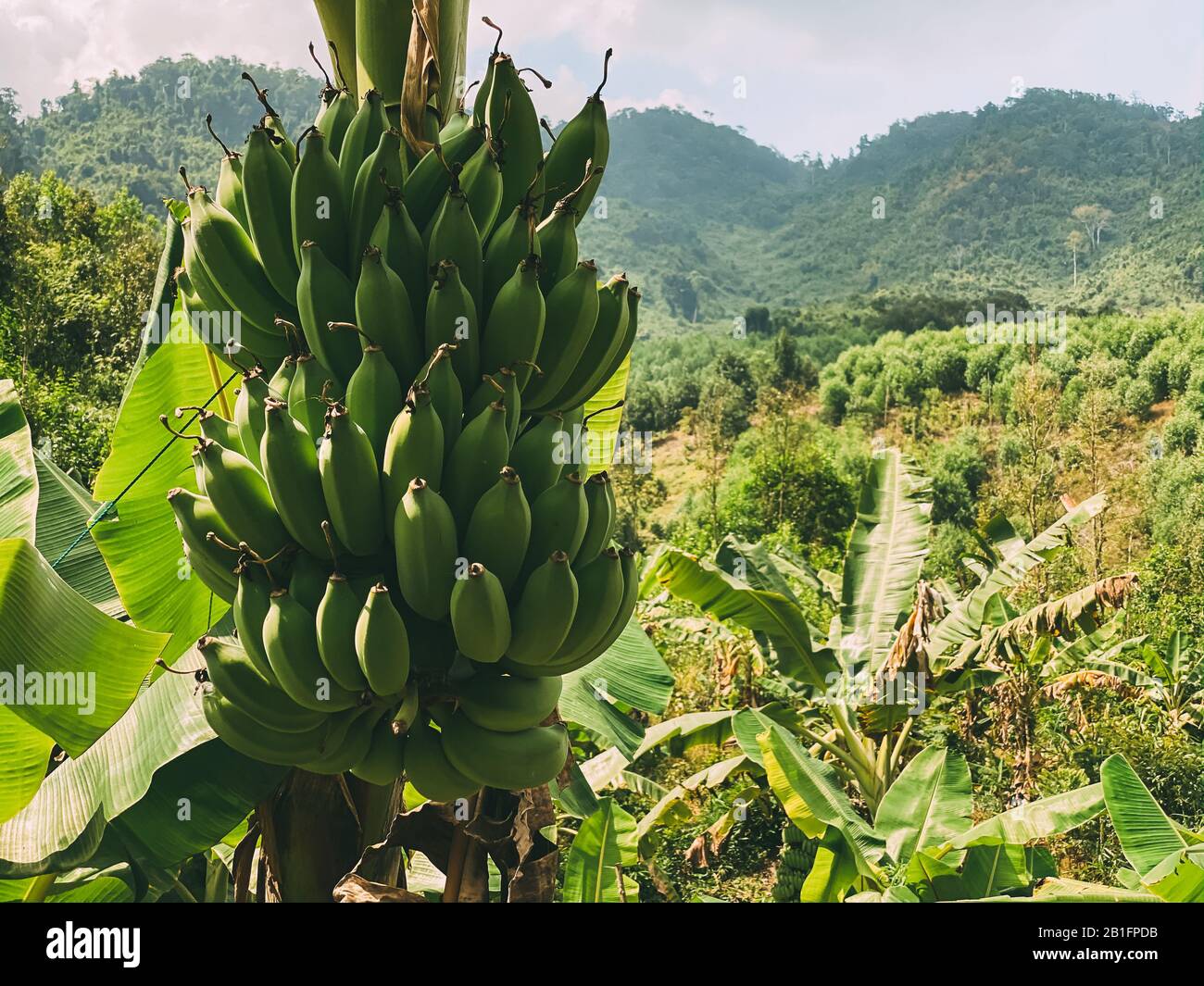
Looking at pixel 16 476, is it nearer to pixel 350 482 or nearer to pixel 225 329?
pixel 225 329

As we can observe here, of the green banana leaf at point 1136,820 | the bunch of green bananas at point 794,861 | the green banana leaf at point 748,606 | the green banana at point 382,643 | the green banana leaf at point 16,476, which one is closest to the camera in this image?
the green banana at point 382,643

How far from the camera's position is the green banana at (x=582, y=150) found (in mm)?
1251

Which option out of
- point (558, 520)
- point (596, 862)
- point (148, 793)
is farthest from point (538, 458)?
point (596, 862)

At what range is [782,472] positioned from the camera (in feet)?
42.4

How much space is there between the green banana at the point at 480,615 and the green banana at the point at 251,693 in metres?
0.22

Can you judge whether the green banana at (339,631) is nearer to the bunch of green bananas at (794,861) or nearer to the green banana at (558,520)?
the green banana at (558,520)

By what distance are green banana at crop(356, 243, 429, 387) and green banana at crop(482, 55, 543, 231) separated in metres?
0.17

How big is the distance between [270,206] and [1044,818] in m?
3.42

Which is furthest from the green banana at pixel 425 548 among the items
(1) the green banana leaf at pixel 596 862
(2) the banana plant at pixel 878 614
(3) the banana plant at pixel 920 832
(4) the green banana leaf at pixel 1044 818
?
(2) the banana plant at pixel 878 614

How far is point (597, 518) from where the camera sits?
1191 mm

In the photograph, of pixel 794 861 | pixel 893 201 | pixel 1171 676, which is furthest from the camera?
pixel 893 201

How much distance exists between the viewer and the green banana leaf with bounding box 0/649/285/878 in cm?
139
